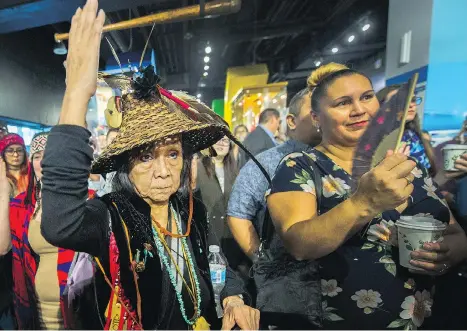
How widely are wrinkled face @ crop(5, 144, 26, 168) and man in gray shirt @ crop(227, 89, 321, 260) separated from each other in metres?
1.72

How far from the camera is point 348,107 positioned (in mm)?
911

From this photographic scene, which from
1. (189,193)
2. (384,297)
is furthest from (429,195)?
(189,193)

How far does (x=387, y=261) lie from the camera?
0.95 m

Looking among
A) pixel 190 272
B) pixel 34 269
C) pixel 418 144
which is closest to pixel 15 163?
pixel 34 269

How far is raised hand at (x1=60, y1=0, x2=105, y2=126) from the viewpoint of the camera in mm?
628

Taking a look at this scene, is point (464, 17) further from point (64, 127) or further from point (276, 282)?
point (64, 127)

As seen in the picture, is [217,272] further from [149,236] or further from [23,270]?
[23,270]

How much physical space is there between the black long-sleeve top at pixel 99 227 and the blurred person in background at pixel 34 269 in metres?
0.68

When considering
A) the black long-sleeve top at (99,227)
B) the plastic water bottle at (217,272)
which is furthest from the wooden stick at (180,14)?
the plastic water bottle at (217,272)

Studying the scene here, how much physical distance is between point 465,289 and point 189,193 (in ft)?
3.67

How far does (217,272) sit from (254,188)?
65cm

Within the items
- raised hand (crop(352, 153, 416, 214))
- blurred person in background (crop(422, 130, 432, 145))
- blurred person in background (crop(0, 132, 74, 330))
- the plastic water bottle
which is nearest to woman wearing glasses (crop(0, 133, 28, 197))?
blurred person in background (crop(0, 132, 74, 330))

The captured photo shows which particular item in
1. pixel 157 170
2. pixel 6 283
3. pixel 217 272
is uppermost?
pixel 157 170

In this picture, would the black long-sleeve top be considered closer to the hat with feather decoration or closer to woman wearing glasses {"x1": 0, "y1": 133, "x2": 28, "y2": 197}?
the hat with feather decoration
